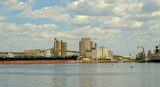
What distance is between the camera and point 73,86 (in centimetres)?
4056

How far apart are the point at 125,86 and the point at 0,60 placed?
528ft

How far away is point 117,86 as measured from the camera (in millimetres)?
40344

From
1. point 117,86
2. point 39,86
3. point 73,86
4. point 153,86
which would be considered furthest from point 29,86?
point 153,86

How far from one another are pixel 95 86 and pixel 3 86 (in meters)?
14.2

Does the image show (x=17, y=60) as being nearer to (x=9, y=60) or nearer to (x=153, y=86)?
(x=9, y=60)

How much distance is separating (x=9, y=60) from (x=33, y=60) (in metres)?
17.5

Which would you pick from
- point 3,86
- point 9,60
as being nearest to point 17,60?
point 9,60

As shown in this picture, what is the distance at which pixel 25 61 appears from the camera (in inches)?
7820

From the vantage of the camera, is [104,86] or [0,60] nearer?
[104,86]

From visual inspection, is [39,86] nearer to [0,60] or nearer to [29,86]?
[29,86]

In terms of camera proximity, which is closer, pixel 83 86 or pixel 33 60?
pixel 83 86

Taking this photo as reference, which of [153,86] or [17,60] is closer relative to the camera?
[153,86]

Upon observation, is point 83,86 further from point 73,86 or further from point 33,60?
point 33,60

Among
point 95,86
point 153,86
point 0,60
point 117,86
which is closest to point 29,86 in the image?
point 95,86
